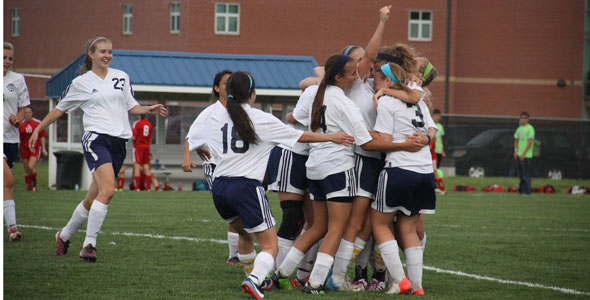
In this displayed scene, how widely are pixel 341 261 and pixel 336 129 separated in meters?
1.01

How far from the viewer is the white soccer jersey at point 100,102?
7590 mm

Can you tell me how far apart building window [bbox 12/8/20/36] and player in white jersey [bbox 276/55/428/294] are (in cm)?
3857

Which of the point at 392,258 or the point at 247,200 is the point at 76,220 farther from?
the point at 392,258

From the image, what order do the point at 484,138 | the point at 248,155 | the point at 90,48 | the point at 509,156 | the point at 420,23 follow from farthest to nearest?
the point at 420,23, the point at 484,138, the point at 509,156, the point at 90,48, the point at 248,155

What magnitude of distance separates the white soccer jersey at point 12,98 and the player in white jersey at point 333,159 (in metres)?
4.25

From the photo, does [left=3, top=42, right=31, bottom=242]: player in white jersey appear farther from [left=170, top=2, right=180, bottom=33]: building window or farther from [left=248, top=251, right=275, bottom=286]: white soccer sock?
[left=170, top=2, right=180, bottom=33]: building window

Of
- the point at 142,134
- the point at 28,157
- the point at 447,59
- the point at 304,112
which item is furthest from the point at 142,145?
the point at 447,59

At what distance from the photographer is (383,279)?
6449mm

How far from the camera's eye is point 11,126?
8.83 m

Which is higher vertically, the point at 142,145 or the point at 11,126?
the point at 11,126

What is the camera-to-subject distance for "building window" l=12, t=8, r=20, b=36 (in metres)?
41.3

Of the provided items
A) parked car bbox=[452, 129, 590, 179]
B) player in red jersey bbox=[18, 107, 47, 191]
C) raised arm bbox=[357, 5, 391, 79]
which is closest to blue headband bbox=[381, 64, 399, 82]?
raised arm bbox=[357, 5, 391, 79]

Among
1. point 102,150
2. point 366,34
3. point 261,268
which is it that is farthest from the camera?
point 366,34

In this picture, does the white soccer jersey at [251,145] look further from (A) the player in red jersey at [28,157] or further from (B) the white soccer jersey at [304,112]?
(A) the player in red jersey at [28,157]
